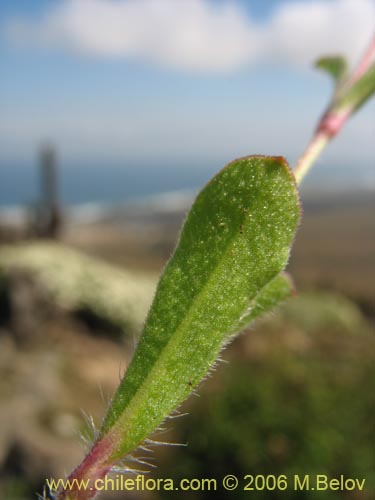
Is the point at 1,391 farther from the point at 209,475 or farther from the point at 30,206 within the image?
the point at 30,206

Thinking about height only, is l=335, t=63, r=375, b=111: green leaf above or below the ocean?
above

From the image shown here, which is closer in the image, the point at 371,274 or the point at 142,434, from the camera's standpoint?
the point at 142,434

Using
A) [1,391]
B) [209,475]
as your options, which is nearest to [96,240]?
[1,391]

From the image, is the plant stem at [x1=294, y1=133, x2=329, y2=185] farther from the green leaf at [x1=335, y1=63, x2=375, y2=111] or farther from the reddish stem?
the reddish stem

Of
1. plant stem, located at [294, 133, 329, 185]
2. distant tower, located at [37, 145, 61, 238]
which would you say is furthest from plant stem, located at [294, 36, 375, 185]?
distant tower, located at [37, 145, 61, 238]

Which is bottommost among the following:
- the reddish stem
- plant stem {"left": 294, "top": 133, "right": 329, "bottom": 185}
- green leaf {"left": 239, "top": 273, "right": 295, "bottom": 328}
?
the reddish stem

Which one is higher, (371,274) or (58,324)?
(371,274)

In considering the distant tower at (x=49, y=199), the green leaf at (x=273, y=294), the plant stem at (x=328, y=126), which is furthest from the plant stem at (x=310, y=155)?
the distant tower at (x=49, y=199)

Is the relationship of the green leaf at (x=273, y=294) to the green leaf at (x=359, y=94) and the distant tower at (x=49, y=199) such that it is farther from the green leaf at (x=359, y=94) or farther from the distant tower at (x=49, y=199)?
the distant tower at (x=49, y=199)
